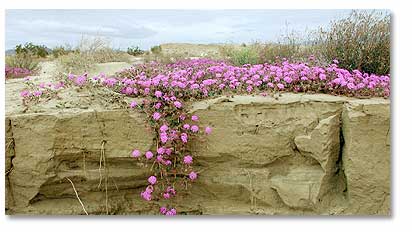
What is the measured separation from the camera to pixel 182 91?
4.86m

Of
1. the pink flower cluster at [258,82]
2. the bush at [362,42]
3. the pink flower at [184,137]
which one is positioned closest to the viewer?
the pink flower at [184,137]

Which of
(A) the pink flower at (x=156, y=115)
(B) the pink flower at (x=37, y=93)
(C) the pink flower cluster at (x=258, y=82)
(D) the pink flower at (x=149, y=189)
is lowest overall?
(D) the pink flower at (x=149, y=189)

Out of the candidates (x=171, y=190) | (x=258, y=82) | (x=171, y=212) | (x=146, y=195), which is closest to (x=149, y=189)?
(x=146, y=195)

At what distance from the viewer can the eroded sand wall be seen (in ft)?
15.1

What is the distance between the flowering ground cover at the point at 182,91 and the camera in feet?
15.2

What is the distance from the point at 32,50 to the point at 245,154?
6624 mm

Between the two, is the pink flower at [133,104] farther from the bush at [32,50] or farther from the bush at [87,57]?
the bush at [32,50]

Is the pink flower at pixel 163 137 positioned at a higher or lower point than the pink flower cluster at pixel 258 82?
lower

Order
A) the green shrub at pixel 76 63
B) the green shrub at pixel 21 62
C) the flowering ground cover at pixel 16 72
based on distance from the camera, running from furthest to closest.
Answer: the green shrub at pixel 21 62 < the green shrub at pixel 76 63 < the flowering ground cover at pixel 16 72

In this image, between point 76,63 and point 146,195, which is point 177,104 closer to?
point 146,195

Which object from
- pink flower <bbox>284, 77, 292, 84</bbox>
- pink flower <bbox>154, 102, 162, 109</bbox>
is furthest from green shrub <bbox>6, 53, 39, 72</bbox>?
pink flower <bbox>284, 77, 292, 84</bbox>

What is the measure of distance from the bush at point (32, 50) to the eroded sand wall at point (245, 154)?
15.5 feet

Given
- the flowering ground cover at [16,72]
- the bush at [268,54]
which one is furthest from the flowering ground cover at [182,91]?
the flowering ground cover at [16,72]

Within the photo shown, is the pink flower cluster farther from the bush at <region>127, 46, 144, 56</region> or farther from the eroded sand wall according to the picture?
the bush at <region>127, 46, 144, 56</region>
